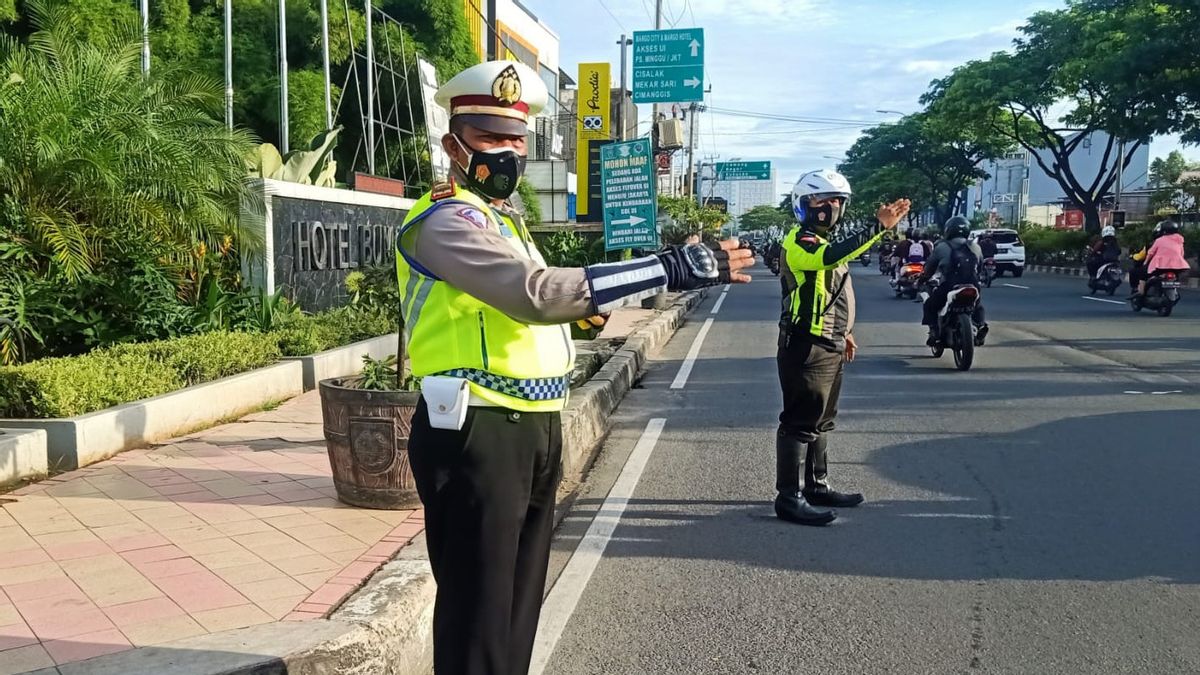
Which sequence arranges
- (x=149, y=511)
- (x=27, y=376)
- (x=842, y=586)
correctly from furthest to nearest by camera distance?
(x=27, y=376)
(x=149, y=511)
(x=842, y=586)

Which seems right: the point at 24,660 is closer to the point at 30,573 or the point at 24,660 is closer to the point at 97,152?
the point at 30,573

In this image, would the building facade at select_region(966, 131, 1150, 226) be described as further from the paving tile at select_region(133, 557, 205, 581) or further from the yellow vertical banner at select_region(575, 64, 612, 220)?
the paving tile at select_region(133, 557, 205, 581)

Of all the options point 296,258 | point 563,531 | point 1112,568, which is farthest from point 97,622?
point 296,258

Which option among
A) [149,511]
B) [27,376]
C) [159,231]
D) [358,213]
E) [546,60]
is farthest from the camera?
[546,60]

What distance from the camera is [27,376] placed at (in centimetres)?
575

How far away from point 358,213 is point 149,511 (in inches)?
309

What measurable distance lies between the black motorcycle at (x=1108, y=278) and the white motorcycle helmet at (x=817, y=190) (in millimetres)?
18525

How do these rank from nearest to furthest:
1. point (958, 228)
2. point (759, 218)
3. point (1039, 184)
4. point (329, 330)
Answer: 1. point (329, 330)
2. point (958, 228)
3. point (1039, 184)
4. point (759, 218)

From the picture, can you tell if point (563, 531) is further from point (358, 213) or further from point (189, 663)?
point (358, 213)

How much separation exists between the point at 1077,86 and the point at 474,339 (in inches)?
1504

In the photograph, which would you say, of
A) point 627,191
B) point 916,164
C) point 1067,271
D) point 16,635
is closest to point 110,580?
point 16,635

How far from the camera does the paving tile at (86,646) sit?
3.13m

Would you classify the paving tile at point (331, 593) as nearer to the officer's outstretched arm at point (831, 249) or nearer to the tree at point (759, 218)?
the officer's outstretched arm at point (831, 249)

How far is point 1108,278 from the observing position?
21297mm
